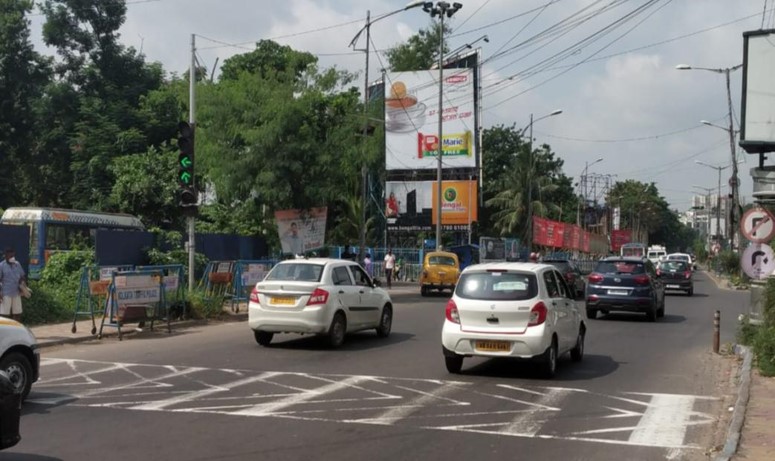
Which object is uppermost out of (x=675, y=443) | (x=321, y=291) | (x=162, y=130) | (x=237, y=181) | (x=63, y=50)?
(x=63, y=50)

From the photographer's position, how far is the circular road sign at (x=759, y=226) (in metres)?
15.4

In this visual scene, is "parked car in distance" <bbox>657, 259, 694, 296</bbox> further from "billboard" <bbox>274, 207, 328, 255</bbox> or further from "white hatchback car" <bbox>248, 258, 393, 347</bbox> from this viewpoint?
"white hatchback car" <bbox>248, 258, 393, 347</bbox>

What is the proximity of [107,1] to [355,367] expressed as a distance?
1671 inches

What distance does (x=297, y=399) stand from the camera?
10.1 metres

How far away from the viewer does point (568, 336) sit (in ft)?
42.8

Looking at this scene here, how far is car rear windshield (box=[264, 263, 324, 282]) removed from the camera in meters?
15.3

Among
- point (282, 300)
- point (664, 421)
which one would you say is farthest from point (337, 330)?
point (664, 421)

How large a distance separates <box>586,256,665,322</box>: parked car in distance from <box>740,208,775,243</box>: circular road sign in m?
6.52

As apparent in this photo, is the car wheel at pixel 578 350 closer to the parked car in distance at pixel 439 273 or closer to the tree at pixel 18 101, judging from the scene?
the parked car in distance at pixel 439 273

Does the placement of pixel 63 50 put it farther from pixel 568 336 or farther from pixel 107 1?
pixel 568 336

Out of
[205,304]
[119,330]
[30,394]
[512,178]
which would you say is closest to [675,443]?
[30,394]

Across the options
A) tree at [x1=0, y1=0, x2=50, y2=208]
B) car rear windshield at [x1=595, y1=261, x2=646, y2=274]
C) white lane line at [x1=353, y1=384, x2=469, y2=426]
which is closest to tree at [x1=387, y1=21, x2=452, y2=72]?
tree at [x1=0, y1=0, x2=50, y2=208]

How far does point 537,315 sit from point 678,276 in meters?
27.3

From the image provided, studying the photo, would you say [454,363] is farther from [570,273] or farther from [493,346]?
[570,273]
